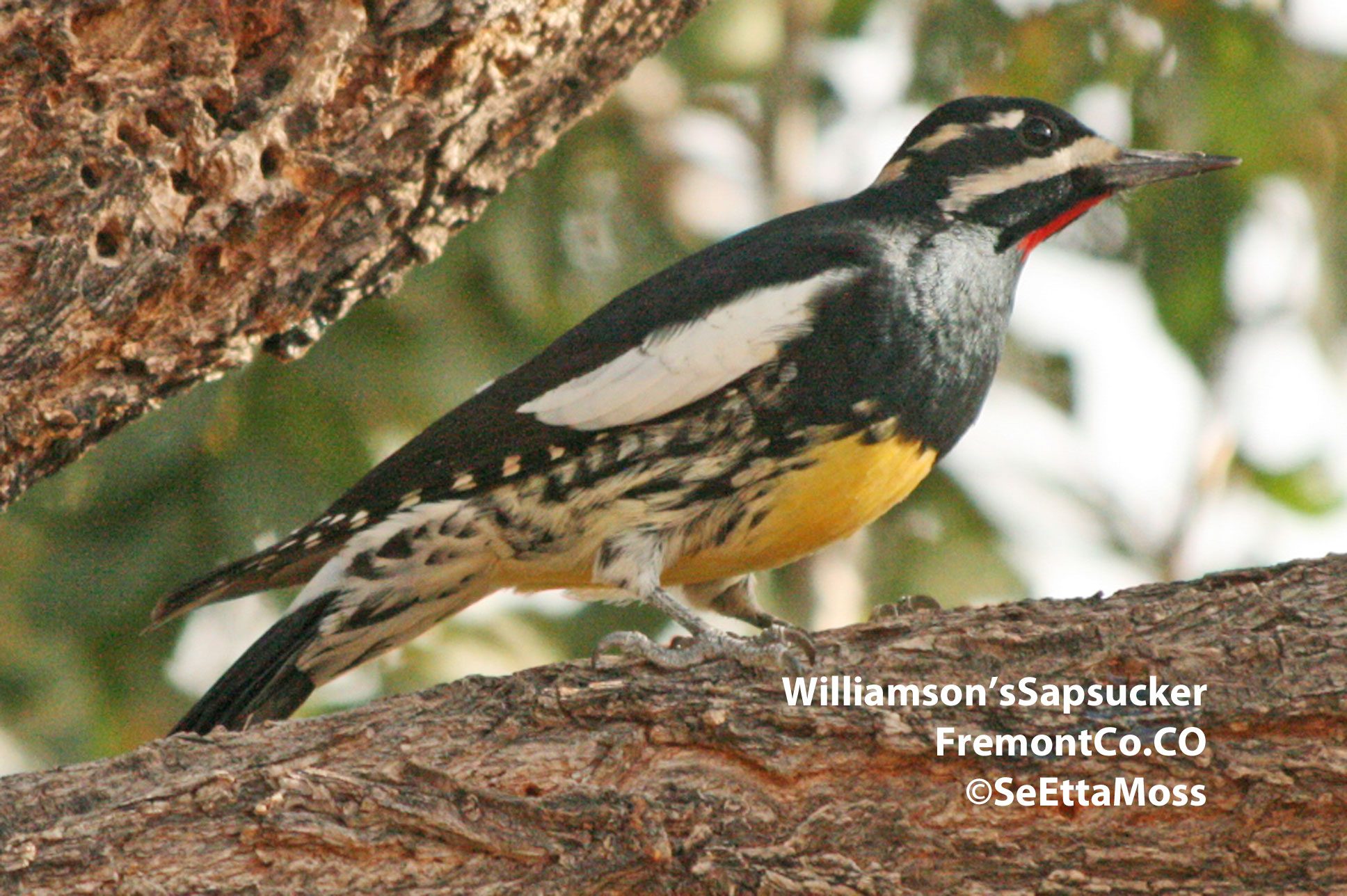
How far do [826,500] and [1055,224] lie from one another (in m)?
1.13

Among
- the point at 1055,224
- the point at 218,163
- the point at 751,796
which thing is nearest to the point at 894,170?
the point at 1055,224

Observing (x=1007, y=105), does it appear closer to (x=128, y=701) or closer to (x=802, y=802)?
(x=802, y=802)

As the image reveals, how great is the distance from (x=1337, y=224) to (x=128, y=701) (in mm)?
4151

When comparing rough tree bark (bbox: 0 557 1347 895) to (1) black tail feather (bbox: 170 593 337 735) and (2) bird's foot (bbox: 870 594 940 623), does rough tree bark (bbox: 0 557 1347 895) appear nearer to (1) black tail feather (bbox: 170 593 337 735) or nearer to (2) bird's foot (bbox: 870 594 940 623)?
(1) black tail feather (bbox: 170 593 337 735)

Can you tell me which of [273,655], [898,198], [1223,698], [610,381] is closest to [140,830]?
[273,655]

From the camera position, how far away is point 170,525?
15.0ft

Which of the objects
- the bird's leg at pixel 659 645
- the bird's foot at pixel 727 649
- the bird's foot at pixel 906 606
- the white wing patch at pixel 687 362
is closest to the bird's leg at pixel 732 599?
the bird's leg at pixel 659 645

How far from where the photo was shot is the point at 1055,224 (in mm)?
4211

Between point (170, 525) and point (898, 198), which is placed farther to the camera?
point (170, 525)

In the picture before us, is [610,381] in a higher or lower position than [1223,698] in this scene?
higher

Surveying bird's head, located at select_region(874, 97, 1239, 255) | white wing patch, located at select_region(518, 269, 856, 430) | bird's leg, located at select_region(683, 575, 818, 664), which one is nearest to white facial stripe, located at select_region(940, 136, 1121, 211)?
bird's head, located at select_region(874, 97, 1239, 255)

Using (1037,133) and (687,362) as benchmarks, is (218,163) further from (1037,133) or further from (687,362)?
(1037,133)

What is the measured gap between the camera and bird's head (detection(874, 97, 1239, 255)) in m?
4.11

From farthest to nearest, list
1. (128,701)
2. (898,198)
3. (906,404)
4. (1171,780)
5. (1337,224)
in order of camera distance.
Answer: (1337,224), (128,701), (898,198), (906,404), (1171,780)
